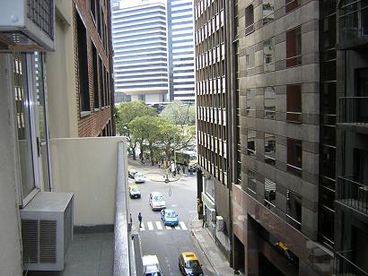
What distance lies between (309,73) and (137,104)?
6630 centimetres

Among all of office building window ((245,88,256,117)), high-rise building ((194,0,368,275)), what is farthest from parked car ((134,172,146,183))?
office building window ((245,88,256,117))

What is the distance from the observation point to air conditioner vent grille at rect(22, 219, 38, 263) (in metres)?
4.28

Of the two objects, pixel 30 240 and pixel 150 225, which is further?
pixel 150 225

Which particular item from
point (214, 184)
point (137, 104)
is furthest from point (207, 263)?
point (137, 104)

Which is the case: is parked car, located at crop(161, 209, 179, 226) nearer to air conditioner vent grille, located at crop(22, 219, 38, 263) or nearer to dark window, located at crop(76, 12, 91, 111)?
dark window, located at crop(76, 12, 91, 111)

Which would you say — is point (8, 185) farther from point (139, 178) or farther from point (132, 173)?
point (132, 173)

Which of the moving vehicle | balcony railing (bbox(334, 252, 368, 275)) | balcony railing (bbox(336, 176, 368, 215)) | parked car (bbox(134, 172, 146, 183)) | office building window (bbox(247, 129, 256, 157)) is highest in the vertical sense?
office building window (bbox(247, 129, 256, 157))

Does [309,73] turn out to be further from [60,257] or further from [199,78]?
[199,78]

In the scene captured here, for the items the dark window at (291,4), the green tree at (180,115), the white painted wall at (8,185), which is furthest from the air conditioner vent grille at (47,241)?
the green tree at (180,115)

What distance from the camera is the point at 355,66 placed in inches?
569

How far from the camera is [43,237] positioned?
4.36 metres

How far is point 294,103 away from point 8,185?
15662 millimetres

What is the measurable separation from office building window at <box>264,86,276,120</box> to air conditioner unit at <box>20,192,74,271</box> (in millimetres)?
17238

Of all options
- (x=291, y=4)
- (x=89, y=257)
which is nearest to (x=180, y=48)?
(x=291, y=4)
